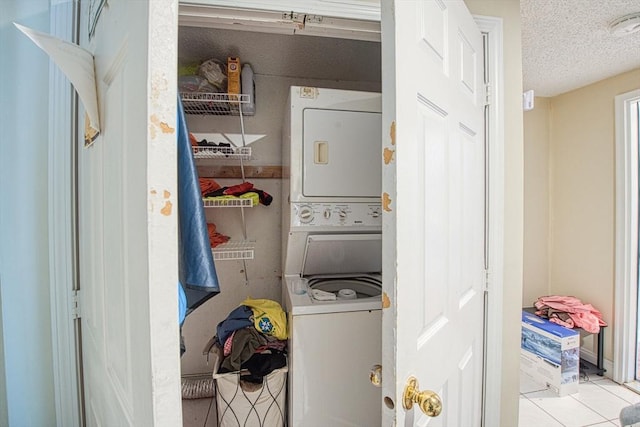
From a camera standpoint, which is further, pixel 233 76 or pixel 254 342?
pixel 233 76

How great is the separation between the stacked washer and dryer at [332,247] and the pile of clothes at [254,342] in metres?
0.11

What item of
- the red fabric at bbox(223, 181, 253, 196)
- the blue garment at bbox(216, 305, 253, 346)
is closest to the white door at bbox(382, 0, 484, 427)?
the blue garment at bbox(216, 305, 253, 346)

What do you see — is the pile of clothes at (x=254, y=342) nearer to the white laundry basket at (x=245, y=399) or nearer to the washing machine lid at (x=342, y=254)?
the white laundry basket at (x=245, y=399)

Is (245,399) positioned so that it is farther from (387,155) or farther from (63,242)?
(387,155)

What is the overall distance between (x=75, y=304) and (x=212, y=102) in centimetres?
134

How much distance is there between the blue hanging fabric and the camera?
743 millimetres

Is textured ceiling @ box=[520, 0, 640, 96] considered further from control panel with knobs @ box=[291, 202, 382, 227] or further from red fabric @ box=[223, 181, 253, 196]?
Answer: red fabric @ box=[223, 181, 253, 196]

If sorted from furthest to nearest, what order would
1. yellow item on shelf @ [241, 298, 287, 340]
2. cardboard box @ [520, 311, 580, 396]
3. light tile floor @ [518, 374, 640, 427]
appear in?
cardboard box @ [520, 311, 580, 396]
light tile floor @ [518, 374, 640, 427]
yellow item on shelf @ [241, 298, 287, 340]

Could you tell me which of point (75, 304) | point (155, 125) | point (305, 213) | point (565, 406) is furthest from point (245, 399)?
point (565, 406)

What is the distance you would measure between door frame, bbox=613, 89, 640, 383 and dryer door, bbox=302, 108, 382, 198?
2565mm

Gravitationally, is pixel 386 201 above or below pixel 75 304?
above

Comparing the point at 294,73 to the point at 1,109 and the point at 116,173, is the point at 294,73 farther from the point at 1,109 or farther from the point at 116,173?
the point at 116,173

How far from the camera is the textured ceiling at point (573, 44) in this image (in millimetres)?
1701

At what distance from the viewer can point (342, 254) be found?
75.2 inches
